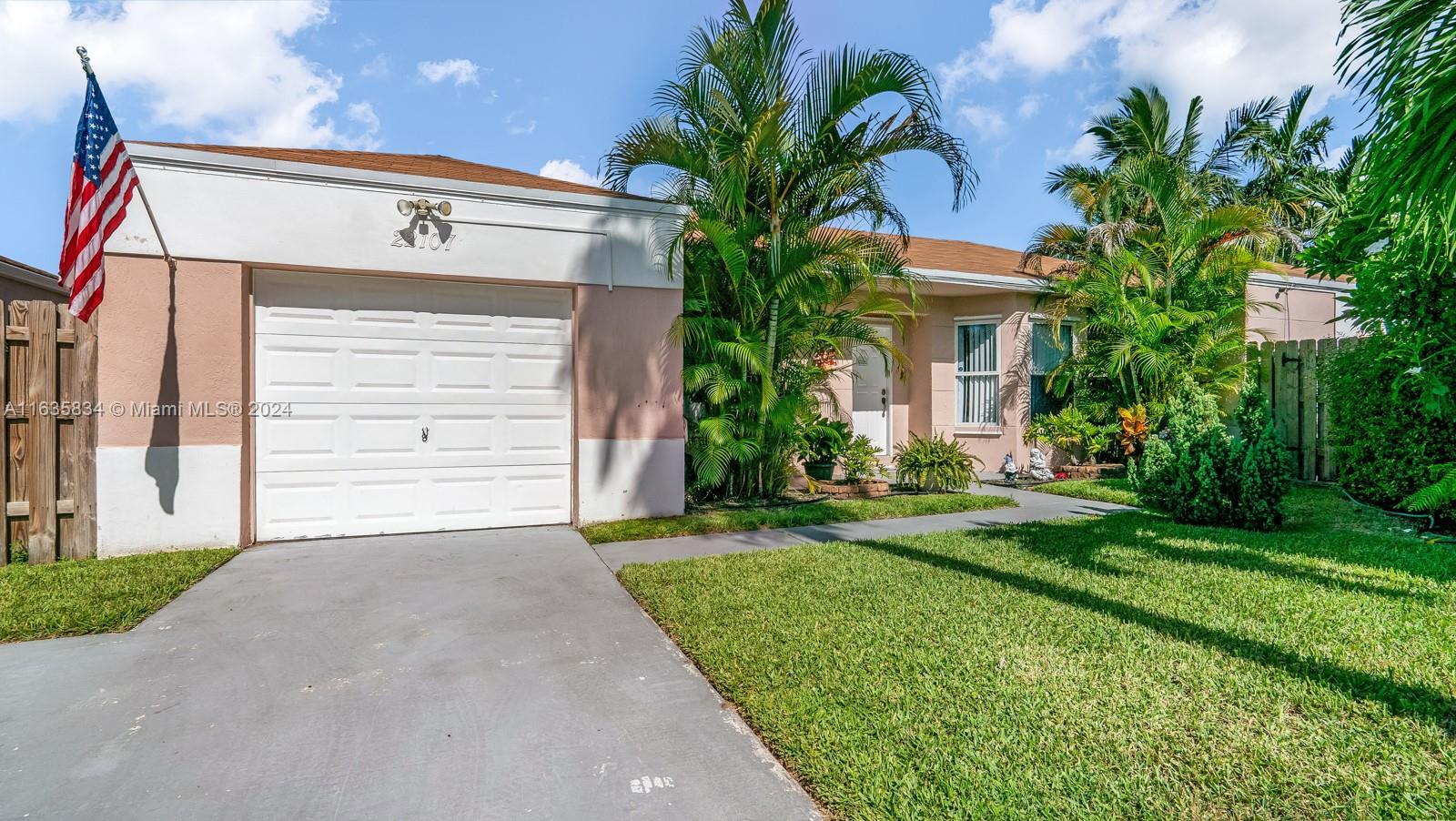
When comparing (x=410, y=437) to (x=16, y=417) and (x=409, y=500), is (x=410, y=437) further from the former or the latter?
(x=16, y=417)

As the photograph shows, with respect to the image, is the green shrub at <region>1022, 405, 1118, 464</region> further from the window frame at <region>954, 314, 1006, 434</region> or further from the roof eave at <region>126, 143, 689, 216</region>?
the roof eave at <region>126, 143, 689, 216</region>

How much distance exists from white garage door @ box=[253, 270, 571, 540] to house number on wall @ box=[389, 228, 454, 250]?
40 cm

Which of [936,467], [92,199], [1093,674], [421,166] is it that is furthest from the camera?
[936,467]

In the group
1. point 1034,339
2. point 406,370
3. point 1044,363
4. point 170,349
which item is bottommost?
point 406,370

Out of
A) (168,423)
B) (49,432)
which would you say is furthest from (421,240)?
(49,432)

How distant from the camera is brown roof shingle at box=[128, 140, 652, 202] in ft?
21.9

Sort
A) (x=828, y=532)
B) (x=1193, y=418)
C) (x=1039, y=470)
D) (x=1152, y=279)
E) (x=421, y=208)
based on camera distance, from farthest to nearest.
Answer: (x=1039, y=470), (x=1152, y=279), (x=1193, y=418), (x=828, y=532), (x=421, y=208)

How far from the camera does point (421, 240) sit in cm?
632

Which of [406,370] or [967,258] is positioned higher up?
[967,258]

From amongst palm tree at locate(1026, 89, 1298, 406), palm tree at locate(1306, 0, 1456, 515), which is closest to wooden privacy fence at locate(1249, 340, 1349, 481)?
palm tree at locate(1026, 89, 1298, 406)

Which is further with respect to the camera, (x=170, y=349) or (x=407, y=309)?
Answer: (x=407, y=309)

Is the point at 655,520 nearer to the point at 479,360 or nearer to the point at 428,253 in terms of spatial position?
the point at 479,360

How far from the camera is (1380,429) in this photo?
22.8ft

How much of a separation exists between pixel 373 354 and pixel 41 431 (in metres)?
2.40
